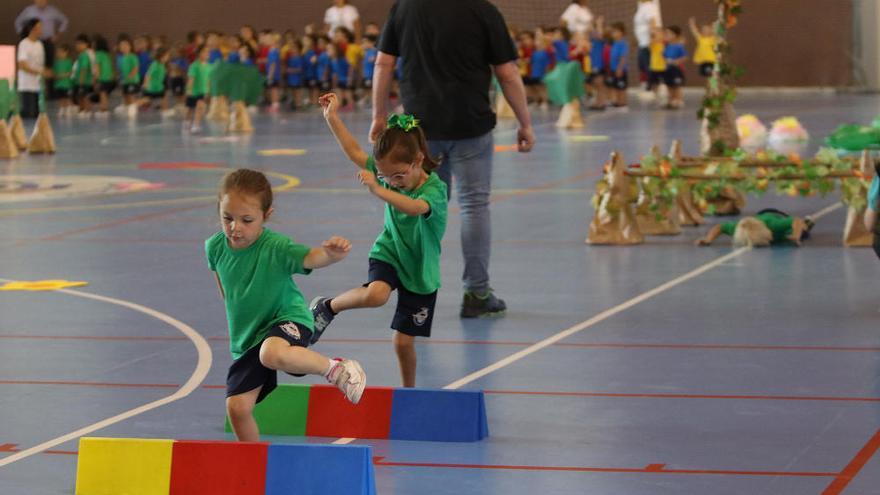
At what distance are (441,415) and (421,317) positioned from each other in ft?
2.27

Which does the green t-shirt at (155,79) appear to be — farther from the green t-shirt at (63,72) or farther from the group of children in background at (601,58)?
the group of children in background at (601,58)

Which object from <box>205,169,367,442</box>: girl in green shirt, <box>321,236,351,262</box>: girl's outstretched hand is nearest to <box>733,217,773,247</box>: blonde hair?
<box>205,169,367,442</box>: girl in green shirt

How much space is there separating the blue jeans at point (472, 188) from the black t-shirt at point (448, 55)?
2.6 inches

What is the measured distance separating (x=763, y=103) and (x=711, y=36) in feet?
9.20

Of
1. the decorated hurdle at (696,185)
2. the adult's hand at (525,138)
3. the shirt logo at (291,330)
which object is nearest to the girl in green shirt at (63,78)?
the decorated hurdle at (696,185)

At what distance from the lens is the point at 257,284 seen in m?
5.27

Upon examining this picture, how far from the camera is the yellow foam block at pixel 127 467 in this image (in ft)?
16.2

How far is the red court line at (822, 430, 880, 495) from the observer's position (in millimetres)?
4973

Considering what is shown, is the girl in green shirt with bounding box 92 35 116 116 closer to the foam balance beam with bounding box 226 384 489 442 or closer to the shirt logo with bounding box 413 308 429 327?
the shirt logo with bounding box 413 308 429 327

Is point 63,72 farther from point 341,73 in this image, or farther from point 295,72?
point 341,73

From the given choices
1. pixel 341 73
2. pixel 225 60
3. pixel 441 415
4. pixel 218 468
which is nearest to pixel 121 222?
pixel 441 415

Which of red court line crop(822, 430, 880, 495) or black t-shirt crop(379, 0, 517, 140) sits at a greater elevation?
black t-shirt crop(379, 0, 517, 140)

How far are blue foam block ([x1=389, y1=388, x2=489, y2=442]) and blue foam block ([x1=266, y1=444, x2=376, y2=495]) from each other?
1.03 m

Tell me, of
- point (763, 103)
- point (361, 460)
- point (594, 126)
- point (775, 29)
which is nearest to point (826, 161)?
point (361, 460)
